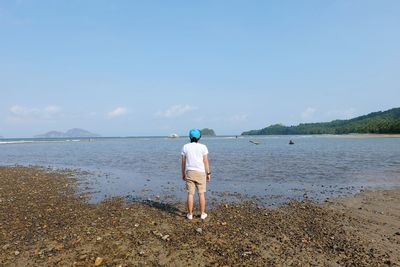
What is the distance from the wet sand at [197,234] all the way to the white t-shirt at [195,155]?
1847 mm

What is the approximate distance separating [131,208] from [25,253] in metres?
4.90

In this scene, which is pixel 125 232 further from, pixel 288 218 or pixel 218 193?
pixel 218 193

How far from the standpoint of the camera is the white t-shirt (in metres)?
10.3

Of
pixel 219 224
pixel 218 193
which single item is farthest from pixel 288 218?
pixel 218 193

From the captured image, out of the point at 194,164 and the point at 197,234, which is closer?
the point at 197,234

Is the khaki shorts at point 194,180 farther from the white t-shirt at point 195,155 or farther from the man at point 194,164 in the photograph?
the white t-shirt at point 195,155

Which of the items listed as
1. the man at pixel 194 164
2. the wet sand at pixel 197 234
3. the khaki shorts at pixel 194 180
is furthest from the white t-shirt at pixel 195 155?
the wet sand at pixel 197 234

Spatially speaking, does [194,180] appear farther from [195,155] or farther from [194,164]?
[195,155]

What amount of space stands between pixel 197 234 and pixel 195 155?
2.72m

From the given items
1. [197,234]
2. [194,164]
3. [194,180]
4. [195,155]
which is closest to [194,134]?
[195,155]

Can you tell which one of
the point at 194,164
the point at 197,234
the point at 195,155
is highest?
the point at 195,155

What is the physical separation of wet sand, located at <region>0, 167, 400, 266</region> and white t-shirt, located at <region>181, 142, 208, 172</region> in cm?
185

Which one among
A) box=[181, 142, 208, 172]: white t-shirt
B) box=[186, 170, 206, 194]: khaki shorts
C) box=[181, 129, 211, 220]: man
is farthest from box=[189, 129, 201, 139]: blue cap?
box=[186, 170, 206, 194]: khaki shorts

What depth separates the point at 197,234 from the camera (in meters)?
8.72
